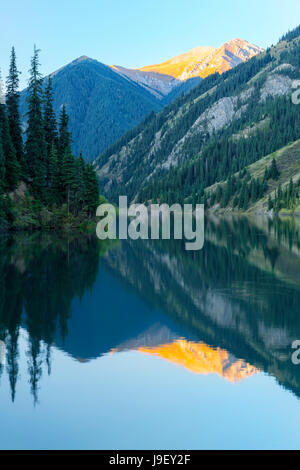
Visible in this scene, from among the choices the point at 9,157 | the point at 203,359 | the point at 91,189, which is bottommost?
the point at 203,359

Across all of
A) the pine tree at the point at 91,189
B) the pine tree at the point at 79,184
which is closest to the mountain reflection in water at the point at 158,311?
the pine tree at the point at 79,184

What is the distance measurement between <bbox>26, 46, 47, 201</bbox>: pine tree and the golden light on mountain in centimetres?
6693

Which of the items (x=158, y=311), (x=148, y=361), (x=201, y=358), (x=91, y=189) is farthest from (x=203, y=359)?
(x=91, y=189)

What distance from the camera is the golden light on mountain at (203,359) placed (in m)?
17.4

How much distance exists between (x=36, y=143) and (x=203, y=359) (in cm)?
7320

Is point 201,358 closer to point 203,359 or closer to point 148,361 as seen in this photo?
point 203,359

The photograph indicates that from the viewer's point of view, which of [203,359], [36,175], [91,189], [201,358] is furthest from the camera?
[91,189]

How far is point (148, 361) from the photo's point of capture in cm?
1914

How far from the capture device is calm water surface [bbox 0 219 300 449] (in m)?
13.4

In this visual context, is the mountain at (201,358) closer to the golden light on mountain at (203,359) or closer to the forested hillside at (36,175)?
the golden light on mountain at (203,359)

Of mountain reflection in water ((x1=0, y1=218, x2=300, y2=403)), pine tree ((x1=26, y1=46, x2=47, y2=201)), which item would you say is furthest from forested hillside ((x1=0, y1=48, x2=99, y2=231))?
mountain reflection in water ((x1=0, y1=218, x2=300, y2=403))

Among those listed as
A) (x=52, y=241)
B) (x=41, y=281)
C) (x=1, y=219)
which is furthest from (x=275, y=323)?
(x=1, y=219)

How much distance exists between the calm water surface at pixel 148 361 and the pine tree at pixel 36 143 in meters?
47.3

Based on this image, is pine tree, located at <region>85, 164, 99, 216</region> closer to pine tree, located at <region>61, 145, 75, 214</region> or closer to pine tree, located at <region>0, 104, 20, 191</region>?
pine tree, located at <region>61, 145, 75, 214</region>
